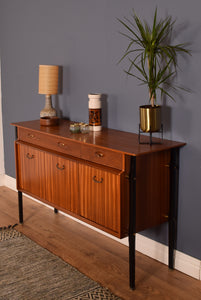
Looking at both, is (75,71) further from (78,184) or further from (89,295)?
(89,295)

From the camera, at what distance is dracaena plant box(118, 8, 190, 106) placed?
2.50 meters

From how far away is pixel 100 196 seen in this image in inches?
104

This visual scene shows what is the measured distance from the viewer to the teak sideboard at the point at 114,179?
249 cm

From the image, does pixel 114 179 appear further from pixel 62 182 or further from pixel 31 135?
pixel 31 135

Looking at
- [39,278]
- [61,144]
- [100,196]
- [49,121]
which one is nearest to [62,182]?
[61,144]

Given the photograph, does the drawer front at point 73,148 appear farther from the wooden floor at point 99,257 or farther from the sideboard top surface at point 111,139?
the wooden floor at point 99,257

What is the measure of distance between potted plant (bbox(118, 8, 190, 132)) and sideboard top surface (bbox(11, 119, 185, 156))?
0.42ft

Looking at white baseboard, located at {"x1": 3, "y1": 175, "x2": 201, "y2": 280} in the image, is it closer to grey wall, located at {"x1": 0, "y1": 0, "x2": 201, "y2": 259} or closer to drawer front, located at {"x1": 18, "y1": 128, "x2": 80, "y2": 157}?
grey wall, located at {"x1": 0, "y1": 0, "x2": 201, "y2": 259}

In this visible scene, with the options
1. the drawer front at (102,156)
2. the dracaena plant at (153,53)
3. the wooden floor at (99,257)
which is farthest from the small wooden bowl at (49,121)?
the wooden floor at (99,257)

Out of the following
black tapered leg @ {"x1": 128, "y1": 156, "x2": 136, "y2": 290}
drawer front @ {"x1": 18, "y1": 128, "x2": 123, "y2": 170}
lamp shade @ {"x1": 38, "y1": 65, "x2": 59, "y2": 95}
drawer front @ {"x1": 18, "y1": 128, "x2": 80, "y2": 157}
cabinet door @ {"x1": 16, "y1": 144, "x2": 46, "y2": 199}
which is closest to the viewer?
black tapered leg @ {"x1": 128, "y1": 156, "x2": 136, "y2": 290}

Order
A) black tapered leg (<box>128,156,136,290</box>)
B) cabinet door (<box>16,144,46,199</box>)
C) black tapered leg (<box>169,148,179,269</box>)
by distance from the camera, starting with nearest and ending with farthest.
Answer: black tapered leg (<box>128,156,136,290</box>)
black tapered leg (<box>169,148,179,269</box>)
cabinet door (<box>16,144,46,199</box>)

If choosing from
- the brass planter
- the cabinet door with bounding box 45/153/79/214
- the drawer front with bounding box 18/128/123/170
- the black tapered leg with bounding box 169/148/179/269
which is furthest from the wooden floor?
the brass planter

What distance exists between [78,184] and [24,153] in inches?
30.1

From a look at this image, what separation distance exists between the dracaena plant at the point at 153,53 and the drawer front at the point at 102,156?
0.40 m
